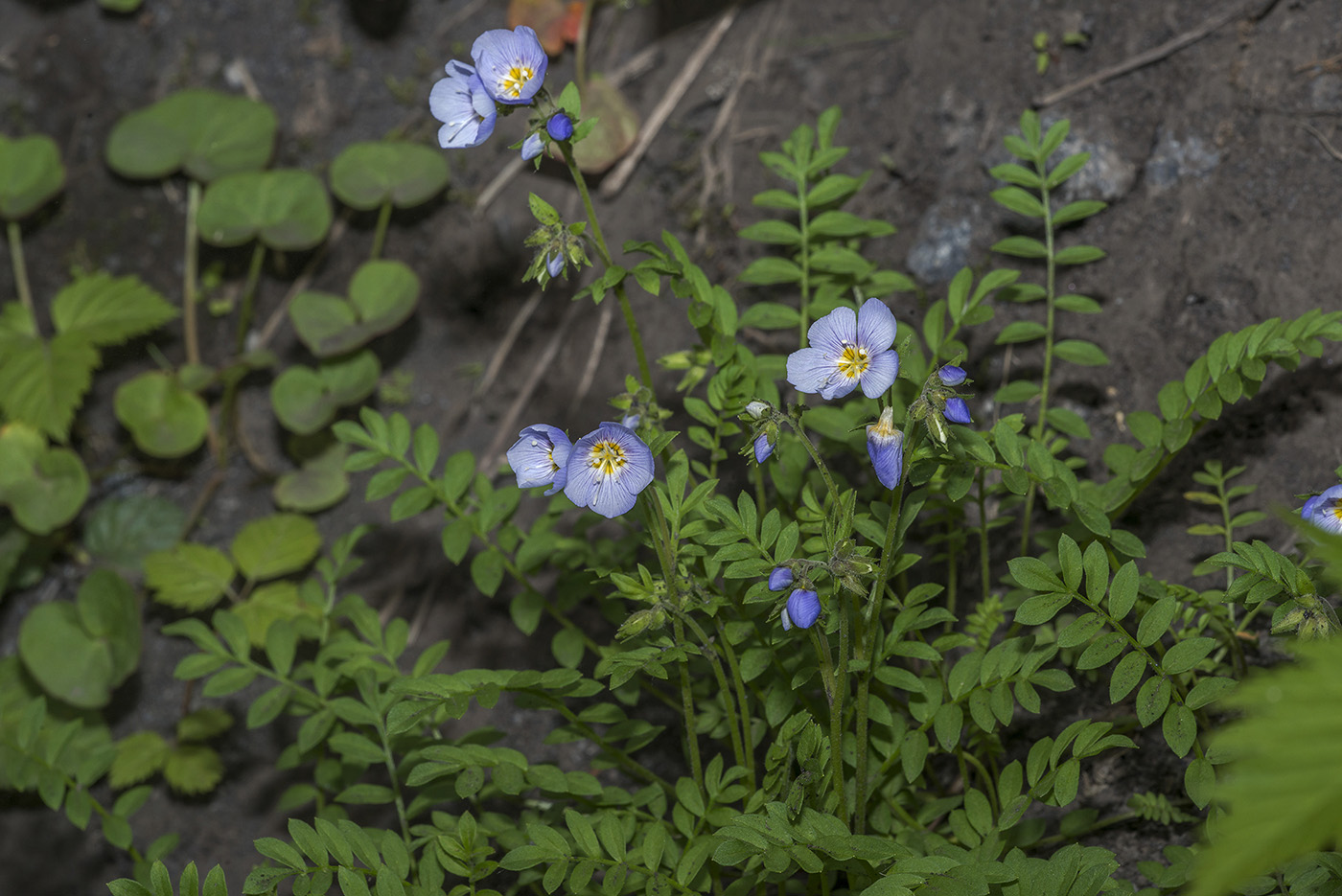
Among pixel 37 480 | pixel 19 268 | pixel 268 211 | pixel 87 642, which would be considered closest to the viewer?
pixel 87 642

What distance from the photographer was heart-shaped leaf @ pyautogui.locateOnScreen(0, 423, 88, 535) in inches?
126

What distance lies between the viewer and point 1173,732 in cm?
155

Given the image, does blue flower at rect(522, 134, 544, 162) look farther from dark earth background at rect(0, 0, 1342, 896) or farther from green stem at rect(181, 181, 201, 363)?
green stem at rect(181, 181, 201, 363)

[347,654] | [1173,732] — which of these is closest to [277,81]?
[347,654]

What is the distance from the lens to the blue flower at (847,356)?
1501 mm

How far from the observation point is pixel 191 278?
356 centimetres

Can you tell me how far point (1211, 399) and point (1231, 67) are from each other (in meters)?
1.23

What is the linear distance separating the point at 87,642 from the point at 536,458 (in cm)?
215

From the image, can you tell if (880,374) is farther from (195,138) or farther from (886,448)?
(195,138)

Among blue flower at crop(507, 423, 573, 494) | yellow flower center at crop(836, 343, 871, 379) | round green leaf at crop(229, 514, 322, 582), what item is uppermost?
yellow flower center at crop(836, 343, 871, 379)

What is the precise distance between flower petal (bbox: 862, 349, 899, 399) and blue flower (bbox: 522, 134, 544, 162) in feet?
2.29

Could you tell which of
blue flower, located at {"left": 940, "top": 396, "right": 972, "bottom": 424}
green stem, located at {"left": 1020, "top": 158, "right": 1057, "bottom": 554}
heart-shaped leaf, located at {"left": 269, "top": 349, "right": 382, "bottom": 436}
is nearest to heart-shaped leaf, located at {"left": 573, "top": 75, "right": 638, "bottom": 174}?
heart-shaped leaf, located at {"left": 269, "top": 349, "right": 382, "bottom": 436}

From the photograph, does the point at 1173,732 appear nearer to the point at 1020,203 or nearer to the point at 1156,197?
the point at 1020,203

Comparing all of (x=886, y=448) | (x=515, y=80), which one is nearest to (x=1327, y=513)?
(x=886, y=448)
